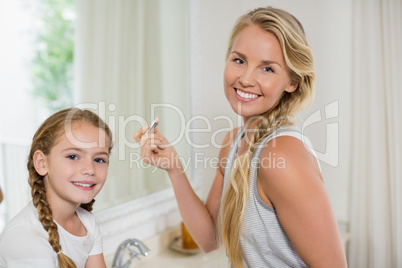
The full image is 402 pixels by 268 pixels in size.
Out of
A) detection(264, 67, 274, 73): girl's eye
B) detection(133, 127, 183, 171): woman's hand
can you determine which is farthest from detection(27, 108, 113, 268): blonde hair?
detection(264, 67, 274, 73): girl's eye

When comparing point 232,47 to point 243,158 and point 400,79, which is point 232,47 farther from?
point 400,79

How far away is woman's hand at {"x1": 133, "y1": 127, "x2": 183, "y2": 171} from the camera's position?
→ 3.44 feet

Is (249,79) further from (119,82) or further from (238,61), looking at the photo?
(119,82)

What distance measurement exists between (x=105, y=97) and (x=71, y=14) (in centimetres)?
32

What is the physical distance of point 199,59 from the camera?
5.61 feet

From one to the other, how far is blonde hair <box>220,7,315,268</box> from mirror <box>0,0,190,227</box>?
1.60 feet

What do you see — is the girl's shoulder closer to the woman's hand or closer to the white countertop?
the woman's hand

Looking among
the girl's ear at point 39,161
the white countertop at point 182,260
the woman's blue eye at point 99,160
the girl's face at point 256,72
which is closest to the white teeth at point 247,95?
the girl's face at point 256,72

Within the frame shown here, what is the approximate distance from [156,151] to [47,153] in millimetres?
289

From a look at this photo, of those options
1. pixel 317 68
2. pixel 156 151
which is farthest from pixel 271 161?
pixel 317 68

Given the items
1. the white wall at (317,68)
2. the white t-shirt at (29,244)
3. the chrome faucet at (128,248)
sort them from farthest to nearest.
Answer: the white wall at (317,68) → the chrome faucet at (128,248) → the white t-shirt at (29,244)

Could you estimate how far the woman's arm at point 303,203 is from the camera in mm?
807

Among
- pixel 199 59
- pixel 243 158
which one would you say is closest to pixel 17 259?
pixel 243 158

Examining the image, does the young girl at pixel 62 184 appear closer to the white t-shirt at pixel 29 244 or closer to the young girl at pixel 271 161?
the white t-shirt at pixel 29 244
